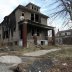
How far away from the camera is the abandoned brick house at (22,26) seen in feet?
91.4

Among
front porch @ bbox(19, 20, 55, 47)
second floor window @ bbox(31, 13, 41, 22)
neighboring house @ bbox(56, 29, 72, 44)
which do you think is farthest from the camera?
neighboring house @ bbox(56, 29, 72, 44)

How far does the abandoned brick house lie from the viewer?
27.8 meters

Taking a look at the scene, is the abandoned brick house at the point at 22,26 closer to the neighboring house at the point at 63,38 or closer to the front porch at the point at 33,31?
the front porch at the point at 33,31

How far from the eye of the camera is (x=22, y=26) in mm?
26875

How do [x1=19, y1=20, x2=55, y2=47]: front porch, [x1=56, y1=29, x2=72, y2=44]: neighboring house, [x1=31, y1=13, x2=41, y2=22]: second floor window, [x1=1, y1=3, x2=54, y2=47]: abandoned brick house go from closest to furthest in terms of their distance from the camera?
[x1=19, y1=20, x2=55, y2=47]: front porch < [x1=1, y1=3, x2=54, y2=47]: abandoned brick house < [x1=31, y1=13, x2=41, y2=22]: second floor window < [x1=56, y1=29, x2=72, y2=44]: neighboring house

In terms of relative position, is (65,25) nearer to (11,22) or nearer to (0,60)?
(0,60)

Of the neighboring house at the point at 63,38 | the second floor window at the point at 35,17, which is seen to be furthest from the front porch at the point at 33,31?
the neighboring house at the point at 63,38

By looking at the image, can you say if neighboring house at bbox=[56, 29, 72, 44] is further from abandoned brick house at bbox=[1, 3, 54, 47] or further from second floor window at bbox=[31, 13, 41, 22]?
second floor window at bbox=[31, 13, 41, 22]

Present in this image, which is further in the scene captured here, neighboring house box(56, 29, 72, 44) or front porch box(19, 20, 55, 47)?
neighboring house box(56, 29, 72, 44)

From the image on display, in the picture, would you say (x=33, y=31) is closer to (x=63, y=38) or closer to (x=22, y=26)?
(x=22, y=26)

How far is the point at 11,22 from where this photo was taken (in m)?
30.9

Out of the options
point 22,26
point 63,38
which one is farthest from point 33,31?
point 63,38

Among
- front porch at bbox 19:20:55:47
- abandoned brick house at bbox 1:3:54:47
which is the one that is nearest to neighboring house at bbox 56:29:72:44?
front porch at bbox 19:20:55:47

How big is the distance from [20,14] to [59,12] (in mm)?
16362
